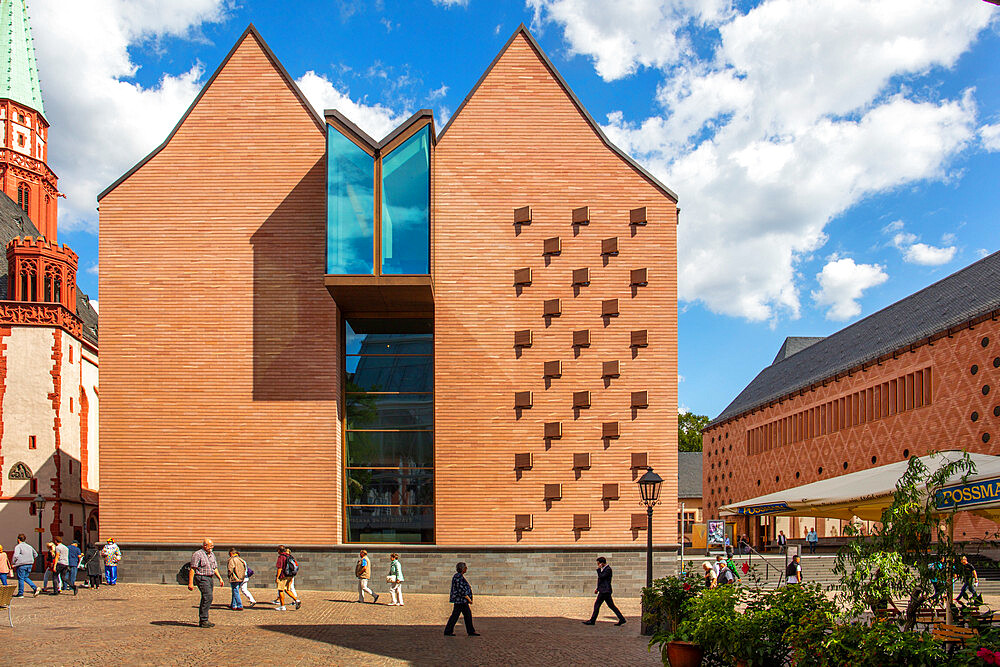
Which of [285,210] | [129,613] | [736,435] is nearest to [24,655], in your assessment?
[129,613]

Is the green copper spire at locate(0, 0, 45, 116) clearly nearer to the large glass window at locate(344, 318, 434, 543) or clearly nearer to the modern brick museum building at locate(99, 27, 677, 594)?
the modern brick museum building at locate(99, 27, 677, 594)

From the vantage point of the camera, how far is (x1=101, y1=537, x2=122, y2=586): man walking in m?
24.4

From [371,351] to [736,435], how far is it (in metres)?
44.9

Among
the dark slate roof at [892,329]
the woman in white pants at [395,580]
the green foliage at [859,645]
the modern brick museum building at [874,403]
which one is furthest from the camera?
the dark slate roof at [892,329]

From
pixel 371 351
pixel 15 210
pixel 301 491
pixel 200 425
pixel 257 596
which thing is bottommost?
pixel 257 596

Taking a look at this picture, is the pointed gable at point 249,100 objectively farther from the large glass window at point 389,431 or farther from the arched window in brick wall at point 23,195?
the arched window in brick wall at point 23,195

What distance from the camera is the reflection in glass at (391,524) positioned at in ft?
86.8

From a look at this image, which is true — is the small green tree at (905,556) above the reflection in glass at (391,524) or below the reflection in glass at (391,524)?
above

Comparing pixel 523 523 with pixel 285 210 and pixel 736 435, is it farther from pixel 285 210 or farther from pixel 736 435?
pixel 736 435

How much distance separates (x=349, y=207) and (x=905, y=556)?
63.8ft

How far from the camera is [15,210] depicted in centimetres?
5409

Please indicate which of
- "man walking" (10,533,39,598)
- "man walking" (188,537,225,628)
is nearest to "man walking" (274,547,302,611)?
"man walking" (188,537,225,628)

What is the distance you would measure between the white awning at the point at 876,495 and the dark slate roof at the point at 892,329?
26.3 m

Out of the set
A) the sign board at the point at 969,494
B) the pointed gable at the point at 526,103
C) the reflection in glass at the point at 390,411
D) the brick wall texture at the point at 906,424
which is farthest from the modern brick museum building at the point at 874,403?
the sign board at the point at 969,494
